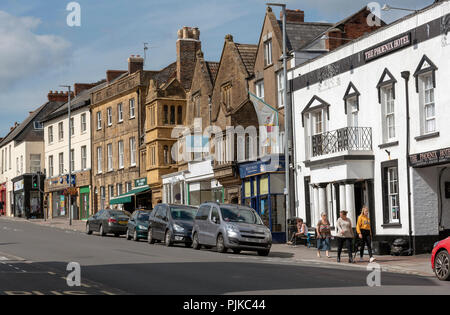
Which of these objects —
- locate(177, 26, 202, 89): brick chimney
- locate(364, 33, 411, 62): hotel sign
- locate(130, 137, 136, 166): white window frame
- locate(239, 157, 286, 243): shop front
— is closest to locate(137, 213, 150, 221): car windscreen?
locate(239, 157, 286, 243): shop front

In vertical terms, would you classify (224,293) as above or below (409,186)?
below

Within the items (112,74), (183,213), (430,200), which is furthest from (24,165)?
(430,200)

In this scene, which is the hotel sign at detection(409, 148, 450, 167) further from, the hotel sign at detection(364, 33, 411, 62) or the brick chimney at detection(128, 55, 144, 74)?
the brick chimney at detection(128, 55, 144, 74)

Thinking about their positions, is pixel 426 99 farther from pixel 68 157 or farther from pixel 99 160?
pixel 68 157

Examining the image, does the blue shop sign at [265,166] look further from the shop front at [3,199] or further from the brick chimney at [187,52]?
the shop front at [3,199]

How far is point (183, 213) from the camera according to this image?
33.4 m

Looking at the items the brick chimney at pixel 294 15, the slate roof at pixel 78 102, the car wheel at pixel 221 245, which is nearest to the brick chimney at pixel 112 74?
the slate roof at pixel 78 102

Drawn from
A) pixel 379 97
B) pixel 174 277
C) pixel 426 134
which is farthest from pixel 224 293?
pixel 379 97

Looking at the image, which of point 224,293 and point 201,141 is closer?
point 224,293

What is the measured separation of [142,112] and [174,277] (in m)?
40.9

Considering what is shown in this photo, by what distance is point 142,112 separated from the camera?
189 feet

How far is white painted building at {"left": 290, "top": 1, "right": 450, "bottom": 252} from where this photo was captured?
26203 mm

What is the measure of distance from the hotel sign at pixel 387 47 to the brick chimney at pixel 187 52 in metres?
26.5

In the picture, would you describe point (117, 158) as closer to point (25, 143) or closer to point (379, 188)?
point (25, 143)
